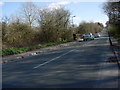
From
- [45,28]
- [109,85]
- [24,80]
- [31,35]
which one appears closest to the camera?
[109,85]

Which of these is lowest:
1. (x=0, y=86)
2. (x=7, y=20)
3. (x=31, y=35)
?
(x=0, y=86)

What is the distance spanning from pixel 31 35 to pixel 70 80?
2296 cm

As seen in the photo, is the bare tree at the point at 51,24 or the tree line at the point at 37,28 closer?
the tree line at the point at 37,28

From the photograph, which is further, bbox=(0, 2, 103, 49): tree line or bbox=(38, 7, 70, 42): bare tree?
bbox=(38, 7, 70, 42): bare tree

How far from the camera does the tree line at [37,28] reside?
2422 cm

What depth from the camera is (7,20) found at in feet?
81.0

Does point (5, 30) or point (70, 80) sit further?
point (5, 30)

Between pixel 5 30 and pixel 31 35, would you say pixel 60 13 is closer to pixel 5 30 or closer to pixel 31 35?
pixel 31 35

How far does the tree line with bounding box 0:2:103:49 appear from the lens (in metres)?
24.2

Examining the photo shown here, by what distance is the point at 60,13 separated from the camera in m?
42.0

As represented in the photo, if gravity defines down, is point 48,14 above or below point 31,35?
above

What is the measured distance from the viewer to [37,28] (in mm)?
34594

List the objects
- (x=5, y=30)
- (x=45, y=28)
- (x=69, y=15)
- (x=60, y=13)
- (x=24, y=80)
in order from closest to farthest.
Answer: (x=24, y=80)
(x=5, y=30)
(x=45, y=28)
(x=60, y=13)
(x=69, y=15)

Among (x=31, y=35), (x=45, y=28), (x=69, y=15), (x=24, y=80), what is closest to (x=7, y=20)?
(x=31, y=35)
